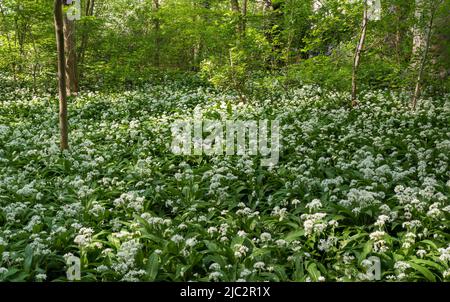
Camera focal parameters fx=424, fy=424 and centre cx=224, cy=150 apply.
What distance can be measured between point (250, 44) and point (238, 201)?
6.84 metres

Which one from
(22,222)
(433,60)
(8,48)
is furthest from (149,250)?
(8,48)

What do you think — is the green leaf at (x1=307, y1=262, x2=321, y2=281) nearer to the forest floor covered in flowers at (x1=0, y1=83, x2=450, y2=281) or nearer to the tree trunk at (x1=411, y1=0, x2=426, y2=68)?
the forest floor covered in flowers at (x1=0, y1=83, x2=450, y2=281)

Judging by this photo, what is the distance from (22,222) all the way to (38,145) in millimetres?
3963

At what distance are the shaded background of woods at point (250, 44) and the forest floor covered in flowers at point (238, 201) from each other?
139 cm

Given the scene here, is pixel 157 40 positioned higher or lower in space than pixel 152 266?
higher

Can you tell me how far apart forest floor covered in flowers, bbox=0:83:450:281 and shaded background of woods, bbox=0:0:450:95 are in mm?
1393

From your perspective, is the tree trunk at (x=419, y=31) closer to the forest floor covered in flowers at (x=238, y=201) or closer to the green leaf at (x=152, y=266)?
the forest floor covered in flowers at (x=238, y=201)

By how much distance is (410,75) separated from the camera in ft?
36.7

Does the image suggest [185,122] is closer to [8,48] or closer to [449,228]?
[449,228]

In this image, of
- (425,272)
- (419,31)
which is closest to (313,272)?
(425,272)

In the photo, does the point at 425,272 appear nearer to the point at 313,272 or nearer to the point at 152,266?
the point at 313,272

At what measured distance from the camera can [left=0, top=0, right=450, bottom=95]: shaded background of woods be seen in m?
11.2

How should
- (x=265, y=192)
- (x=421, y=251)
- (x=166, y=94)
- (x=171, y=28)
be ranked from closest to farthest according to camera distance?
(x=421, y=251), (x=265, y=192), (x=166, y=94), (x=171, y=28)

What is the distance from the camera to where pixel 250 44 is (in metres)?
12.2
